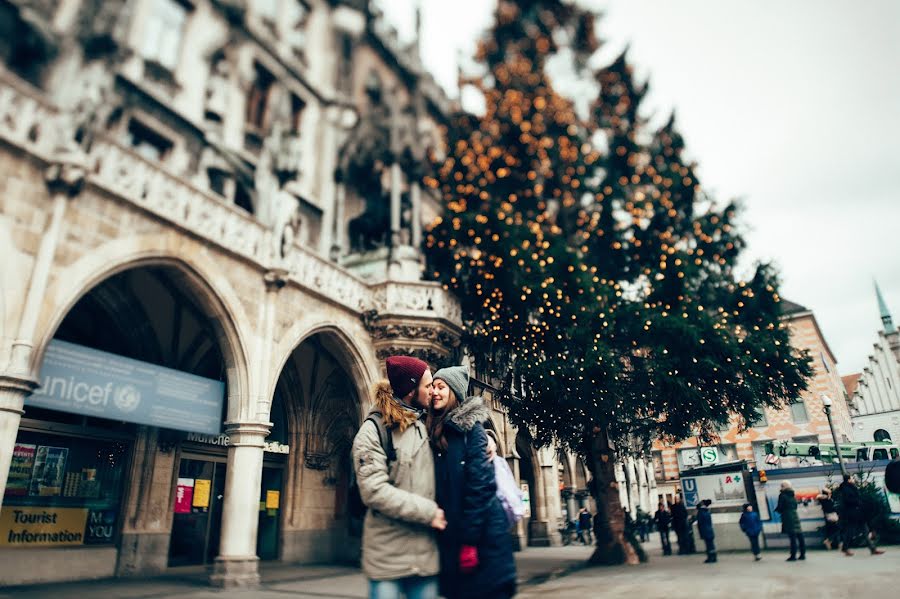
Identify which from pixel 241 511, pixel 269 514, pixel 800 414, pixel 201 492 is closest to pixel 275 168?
pixel 201 492

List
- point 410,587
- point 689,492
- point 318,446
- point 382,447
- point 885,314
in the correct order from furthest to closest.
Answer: point 885,314 → point 689,492 → point 318,446 → point 382,447 → point 410,587

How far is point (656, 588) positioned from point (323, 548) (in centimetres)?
921

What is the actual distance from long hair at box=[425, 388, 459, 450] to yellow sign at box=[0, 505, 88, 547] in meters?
10.0

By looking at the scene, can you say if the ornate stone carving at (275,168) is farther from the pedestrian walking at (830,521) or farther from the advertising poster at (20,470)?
the pedestrian walking at (830,521)

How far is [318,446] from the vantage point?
1555cm

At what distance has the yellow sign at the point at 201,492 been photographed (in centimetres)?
1286

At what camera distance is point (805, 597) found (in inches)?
290

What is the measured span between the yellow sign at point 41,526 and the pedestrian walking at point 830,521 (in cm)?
1692

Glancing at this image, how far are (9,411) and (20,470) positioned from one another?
392cm

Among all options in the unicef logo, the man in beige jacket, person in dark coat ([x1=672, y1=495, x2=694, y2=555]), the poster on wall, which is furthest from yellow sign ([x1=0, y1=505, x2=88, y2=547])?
the poster on wall

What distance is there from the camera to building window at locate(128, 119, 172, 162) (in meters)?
14.2

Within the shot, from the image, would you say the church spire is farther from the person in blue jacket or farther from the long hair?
the long hair

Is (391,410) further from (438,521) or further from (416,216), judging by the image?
(416,216)

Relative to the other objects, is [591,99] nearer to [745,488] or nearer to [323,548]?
[745,488]
